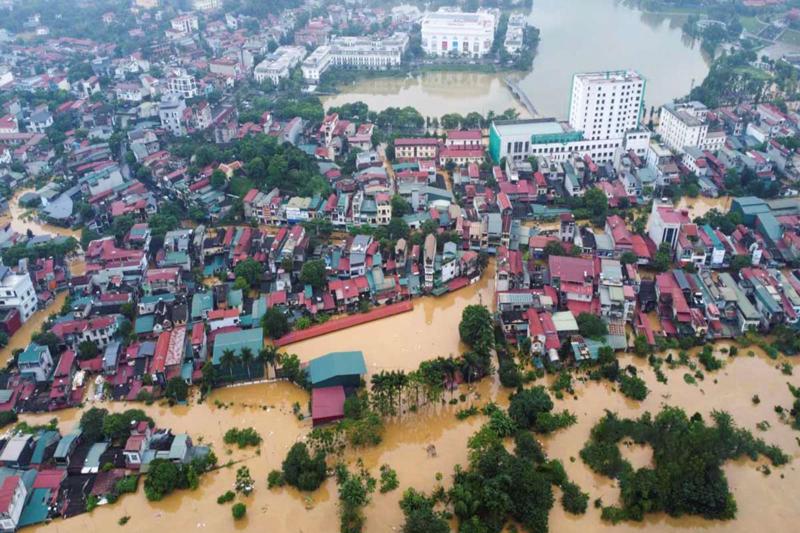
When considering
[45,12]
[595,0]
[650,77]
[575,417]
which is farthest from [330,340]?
[595,0]

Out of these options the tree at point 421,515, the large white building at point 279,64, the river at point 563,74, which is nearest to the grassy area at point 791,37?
the river at point 563,74

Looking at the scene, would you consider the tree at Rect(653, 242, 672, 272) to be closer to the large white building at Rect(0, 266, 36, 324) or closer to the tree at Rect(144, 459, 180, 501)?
the tree at Rect(144, 459, 180, 501)

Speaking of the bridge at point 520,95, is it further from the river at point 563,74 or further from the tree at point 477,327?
the tree at point 477,327

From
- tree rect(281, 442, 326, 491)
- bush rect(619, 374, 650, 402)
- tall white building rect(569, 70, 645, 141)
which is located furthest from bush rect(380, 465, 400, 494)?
tall white building rect(569, 70, 645, 141)

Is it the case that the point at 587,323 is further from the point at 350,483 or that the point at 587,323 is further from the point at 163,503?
the point at 163,503

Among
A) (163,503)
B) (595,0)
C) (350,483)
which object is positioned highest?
(595,0)

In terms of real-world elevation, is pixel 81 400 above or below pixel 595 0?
below
